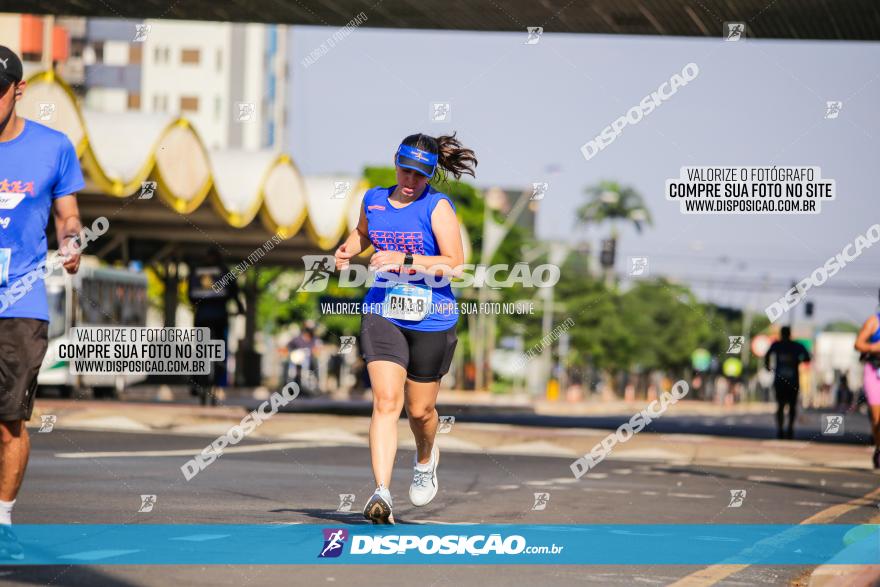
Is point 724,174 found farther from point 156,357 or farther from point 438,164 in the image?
point 156,357

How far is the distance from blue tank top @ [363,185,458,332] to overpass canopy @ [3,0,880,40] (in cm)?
1018

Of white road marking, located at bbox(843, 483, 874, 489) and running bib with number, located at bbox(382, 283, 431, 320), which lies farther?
white road marking, located at bbox(843, 483, 874, 489)

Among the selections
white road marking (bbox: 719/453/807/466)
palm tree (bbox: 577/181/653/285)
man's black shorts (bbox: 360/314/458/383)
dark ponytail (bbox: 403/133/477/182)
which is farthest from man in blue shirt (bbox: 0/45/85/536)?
palm tree (bbox: 577/181/653/285)

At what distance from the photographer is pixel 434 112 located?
16.1m

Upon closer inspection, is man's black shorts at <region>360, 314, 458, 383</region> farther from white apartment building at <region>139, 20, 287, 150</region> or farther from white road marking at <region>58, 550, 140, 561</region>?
white apartment building at <region>139, 20, 287, 150</region>

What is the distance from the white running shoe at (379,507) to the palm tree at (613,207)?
9114 centimetres

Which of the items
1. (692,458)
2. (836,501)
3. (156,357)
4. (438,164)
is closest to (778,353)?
(692,458)

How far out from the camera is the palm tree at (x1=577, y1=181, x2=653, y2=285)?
9812cm

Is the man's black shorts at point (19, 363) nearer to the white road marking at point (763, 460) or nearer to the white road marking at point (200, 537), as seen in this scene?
the white road marking at point (200, 537)

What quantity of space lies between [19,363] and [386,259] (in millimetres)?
2247

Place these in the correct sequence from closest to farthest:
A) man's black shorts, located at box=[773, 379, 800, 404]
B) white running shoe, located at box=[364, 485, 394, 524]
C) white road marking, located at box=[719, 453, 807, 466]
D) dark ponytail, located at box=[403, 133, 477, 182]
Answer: white running shoe, located at box=[364, 485, 394, 524] < dark ponytail, located at box=[403, 133, 477, 182] < white road marking, located at box=[719, 453, 807, 466] < man's black shorts, located at box=[773, 379, 800, 404]

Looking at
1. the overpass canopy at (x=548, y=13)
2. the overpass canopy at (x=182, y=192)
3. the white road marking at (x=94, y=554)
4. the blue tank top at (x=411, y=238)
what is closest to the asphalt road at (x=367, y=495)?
the white road marking at (x=94, y=554)

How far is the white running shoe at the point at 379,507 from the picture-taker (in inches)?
292

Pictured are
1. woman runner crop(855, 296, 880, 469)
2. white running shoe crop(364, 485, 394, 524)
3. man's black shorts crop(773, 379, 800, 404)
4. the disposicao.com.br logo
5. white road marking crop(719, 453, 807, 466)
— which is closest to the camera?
the disposicao.com.br logo
